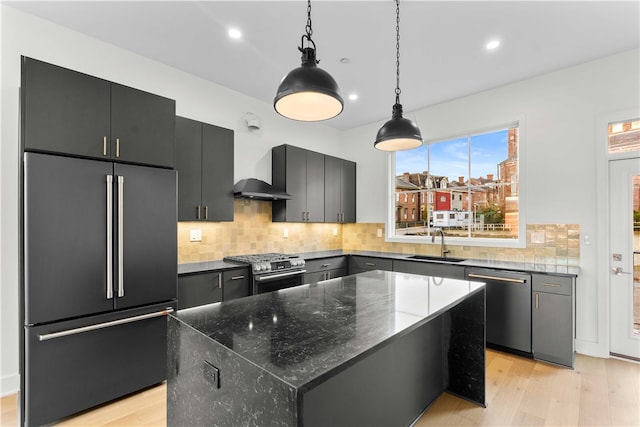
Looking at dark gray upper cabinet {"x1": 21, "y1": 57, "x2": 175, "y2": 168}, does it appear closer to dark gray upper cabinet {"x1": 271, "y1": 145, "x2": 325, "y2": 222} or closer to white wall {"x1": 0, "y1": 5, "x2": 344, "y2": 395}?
white wall {"x1": 0, "y1": 5, "x2": 344, "y2": 395}

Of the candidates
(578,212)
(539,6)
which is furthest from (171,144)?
(578,212)

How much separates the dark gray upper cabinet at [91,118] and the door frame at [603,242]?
13.8 feet

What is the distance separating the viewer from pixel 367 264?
14.6 ft

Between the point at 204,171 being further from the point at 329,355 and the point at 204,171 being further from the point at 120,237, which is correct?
the point at 329,355

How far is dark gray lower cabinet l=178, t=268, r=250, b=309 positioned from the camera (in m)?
2.86

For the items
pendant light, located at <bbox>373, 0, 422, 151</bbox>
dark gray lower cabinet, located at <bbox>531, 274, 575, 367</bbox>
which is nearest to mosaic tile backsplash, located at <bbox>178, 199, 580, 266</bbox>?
dark gray lower cabinet, located at <bbox>531, 274, 575, 367</bbox>

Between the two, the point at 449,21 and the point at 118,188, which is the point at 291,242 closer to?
the point at 118,188

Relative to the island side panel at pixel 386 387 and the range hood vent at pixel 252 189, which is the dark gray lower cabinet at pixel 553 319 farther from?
the range hood vent at pixel 252 189

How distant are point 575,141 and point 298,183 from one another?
327 cm

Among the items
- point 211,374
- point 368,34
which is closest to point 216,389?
point 211,374

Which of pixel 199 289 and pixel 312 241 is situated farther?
pixel 312 241

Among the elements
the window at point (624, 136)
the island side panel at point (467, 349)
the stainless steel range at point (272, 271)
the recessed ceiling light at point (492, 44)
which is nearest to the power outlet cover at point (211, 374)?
the island side panel at point (467, 349)

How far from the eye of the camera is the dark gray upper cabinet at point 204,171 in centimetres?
317

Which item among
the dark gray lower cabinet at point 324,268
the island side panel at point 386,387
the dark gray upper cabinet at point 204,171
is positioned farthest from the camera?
the dark gray lower cabinet at point 324,268
